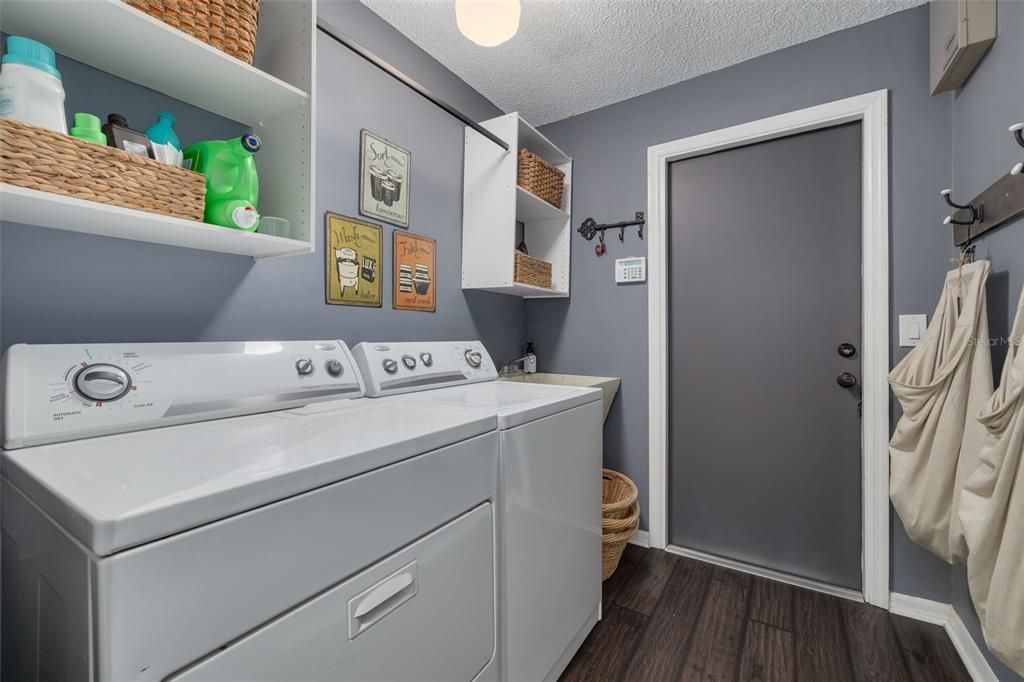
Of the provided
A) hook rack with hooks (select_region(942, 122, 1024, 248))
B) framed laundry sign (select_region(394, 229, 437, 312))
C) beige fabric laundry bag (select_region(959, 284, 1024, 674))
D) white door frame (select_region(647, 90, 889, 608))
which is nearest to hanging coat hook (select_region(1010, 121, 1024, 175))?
hook rack with hooks (select_region(942, 122, 1024, 248))

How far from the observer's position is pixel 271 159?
4.21ft

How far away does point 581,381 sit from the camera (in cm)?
240

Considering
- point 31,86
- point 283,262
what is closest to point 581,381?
point 283,262

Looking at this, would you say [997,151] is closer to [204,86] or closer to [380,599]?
[380,599]

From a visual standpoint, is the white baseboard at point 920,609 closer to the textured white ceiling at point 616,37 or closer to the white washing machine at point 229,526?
the white washing machine at point 229,526

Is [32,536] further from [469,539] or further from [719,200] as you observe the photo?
[719,200]

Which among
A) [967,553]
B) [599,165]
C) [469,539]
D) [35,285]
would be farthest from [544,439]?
[599,165]

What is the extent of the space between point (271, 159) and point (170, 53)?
32cm

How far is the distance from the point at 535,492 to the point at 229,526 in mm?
835

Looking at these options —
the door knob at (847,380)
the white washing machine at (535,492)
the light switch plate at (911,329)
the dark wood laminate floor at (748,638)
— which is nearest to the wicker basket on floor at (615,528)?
the dark wood laminate floor at (748,638)

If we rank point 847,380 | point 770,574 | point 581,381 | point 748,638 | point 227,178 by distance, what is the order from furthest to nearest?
1. point 581,381
2. point 770,574
3. point 847,380
4. point 748,638
5. point 227,178

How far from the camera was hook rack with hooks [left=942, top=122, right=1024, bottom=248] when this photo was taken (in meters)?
1.15

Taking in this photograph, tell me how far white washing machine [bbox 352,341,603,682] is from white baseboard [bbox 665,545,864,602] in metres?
0.82

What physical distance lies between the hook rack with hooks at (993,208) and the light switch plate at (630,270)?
1180mm
